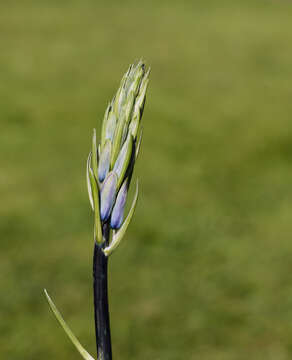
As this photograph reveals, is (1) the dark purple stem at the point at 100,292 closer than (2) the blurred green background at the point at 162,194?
Yes

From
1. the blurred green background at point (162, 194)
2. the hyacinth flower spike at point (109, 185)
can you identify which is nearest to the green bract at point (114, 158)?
the hyacinth flower spike at point (109, 185)

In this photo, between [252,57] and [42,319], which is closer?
[42,319]

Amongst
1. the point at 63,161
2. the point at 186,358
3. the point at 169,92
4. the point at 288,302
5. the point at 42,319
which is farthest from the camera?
the point at 169,92

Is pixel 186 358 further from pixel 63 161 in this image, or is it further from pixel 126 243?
pixel 63 161

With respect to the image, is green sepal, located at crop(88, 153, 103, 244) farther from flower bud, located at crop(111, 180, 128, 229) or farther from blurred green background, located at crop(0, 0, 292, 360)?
blurred green background, located at crop(0, 0, 292, 360)

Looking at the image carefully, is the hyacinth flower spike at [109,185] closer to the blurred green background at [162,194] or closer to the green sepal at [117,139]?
the green sepal at [117,139]

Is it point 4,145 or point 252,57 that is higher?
point 252,57

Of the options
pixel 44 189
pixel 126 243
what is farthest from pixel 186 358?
pixel 44 189

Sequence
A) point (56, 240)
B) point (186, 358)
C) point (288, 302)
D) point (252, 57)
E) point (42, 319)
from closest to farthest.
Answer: point (186, 358) → point (42, 319) → point (288, 302) → point (56, 240) → point (252, 57)
